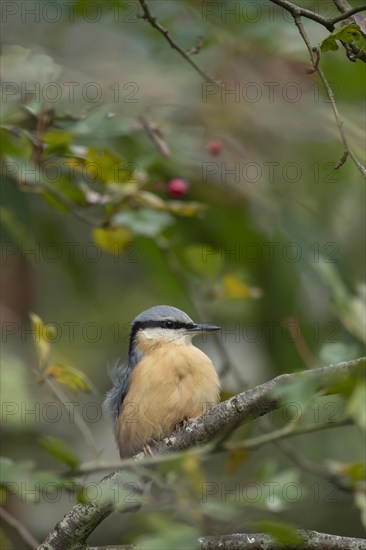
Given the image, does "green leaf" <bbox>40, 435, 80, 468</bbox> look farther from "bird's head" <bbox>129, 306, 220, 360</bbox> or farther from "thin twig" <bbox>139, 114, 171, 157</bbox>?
"bird's head" <bbox>129, 306, 220, 360</bbox>

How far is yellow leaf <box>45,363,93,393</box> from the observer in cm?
278

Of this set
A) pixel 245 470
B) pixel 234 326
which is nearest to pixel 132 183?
pixel 234 326

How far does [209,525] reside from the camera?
1.83 m

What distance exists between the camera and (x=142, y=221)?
3.24m

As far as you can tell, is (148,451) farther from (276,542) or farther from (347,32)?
(347,32)

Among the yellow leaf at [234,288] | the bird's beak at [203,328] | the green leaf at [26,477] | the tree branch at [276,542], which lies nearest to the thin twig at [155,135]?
the yellow leaf at [234,288]

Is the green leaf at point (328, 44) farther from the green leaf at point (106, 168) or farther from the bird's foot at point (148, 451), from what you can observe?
the bird's foot at point (148, 451)

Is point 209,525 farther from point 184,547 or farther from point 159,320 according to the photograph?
point 159,320

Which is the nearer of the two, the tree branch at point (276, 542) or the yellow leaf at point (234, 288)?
the tree branch at point (276, 542)

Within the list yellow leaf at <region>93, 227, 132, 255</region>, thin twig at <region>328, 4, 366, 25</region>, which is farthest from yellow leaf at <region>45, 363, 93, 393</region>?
thin twig at <region>328, 4, 366, 25</region>

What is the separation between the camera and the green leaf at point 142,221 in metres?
3.20

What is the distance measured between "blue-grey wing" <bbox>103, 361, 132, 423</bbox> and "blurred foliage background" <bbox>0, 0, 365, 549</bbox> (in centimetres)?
27

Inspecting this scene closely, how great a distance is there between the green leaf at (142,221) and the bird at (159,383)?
1.73 feet

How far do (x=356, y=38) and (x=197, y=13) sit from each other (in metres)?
1.76
